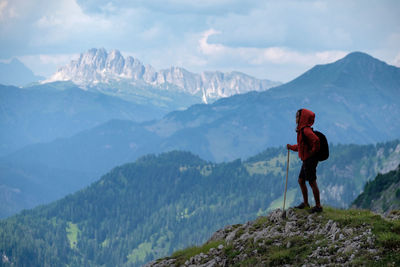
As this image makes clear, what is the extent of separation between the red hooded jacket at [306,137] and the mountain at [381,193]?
105m

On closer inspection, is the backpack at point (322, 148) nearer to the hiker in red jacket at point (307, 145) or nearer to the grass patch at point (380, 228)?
the hiker in red jacket at point (307, 145)

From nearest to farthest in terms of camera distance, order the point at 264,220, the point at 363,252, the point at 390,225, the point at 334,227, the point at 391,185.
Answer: the point at 363,252 < the point at 390,225 < the point at 334,227 < the point at 264,220 < the point at 391,185

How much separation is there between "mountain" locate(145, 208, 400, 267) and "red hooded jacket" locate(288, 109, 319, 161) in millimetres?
3103

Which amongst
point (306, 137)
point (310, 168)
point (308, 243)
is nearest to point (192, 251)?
point (308, 243)

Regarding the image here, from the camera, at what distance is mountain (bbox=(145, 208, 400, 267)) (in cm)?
1599

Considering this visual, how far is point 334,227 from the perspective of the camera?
61.5 ft

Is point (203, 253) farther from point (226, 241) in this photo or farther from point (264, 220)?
point (264, 220)

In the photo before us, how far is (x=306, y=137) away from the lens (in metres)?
20.3

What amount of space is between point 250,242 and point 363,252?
6.08 meters

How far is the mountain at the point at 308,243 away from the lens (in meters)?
16.0

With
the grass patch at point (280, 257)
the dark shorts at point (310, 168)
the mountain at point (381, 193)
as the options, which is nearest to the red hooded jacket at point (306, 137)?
the dark shorts at point (310, 168)

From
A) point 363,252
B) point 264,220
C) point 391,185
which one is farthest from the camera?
point 391,185

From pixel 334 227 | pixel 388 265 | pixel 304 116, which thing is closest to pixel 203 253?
pixel 334 227

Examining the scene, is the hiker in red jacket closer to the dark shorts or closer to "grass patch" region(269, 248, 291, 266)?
the dark shorts
